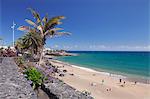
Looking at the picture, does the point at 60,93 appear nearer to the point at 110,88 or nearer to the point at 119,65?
the point at 110,88

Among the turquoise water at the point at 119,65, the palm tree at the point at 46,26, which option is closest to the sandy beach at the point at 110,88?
the palm tree at the point at 46,26

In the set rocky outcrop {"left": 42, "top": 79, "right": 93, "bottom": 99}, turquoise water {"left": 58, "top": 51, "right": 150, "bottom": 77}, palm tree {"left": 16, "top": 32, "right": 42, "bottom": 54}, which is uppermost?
palm tree {"left": 16, "top": 32, "right": 42, "bottom": 54}

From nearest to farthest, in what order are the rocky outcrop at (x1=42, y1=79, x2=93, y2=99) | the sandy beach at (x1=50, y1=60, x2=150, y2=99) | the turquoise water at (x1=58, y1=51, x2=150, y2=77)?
the rocky outcrop at (x1=42, y1=79, x2=93, y2=99) → the sandy beach at (x1=50, y1=60, x2=150, y2=99) → the turquoise water at (x1=58, y1=51, x2=150, y2=77)

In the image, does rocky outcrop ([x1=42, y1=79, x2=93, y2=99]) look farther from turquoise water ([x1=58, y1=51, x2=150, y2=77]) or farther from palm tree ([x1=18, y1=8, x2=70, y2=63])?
turquoise water ([x1=58, y1=51, x2=150, y2=77])

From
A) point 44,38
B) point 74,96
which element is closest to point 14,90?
point 74,96

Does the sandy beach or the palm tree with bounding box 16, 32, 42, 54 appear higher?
the palm tree with bounding box 16, 32, 42, 54

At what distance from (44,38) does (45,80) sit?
1397 centimetres

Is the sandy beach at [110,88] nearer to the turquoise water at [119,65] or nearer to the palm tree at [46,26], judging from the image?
the palm tree at [46,26]

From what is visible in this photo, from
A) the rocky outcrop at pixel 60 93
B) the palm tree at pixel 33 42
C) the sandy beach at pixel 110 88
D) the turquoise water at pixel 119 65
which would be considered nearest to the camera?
the rocky outcrop at pixel 60 93

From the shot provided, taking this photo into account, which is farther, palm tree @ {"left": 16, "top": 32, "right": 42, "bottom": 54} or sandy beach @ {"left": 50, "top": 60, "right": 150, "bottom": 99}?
palm tree @ {"left": 16, "top": 32, "right": 42, "bottom": 54}

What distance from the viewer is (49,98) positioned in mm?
9477

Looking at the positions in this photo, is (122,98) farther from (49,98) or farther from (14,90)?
(14,90)

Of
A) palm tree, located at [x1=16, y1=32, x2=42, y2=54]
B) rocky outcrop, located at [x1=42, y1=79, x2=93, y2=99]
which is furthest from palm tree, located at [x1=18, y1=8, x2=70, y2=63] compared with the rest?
rocky outcrop, located at [x1=42, y1=79, x2=93, y2=99]

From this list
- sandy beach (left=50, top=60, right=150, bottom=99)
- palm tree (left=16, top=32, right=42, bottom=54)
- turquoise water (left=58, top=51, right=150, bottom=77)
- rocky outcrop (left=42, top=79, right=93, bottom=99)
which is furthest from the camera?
turquoise water (left=58, top=51, right=150, bottom=77)
